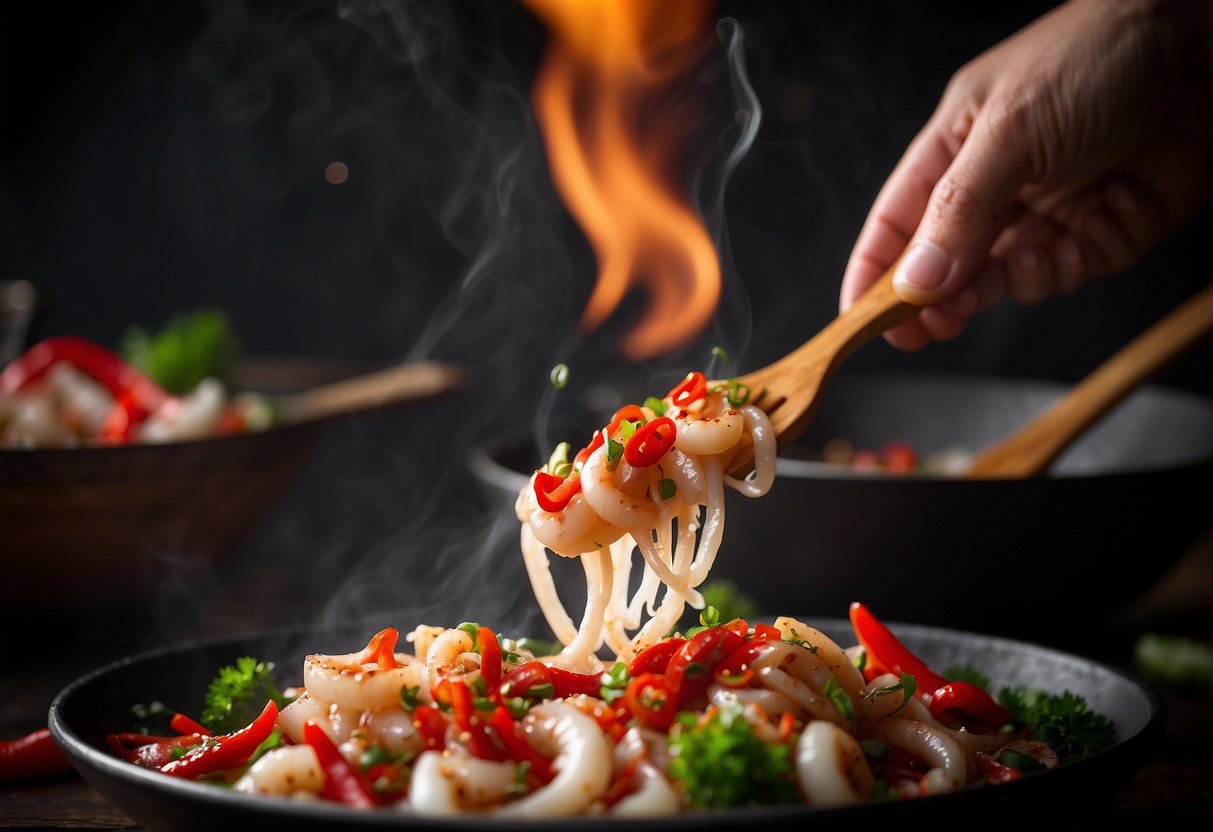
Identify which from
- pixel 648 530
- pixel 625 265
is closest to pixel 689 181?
pixel 625 265

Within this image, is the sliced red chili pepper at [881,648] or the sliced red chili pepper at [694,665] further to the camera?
the sliced red chili pepper at [881,648]

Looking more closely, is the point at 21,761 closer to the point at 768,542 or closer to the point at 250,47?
the point at 768,542

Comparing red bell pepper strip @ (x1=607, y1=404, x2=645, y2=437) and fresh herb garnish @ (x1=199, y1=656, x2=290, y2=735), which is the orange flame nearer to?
red bell pepper strip @ (x1=607, y1=404, x2=645, y2=437)

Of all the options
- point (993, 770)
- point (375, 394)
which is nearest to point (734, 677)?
point (993, 770)

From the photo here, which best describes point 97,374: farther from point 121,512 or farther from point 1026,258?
point 1026,258

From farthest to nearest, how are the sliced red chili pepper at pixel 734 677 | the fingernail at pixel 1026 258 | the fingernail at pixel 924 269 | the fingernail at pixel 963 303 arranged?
the fingernail at pixel 1026 258
the fingernail at pixel 963 303
the fingernail at pixel 924 269
the sliced red chili pepper at pixel 734 677

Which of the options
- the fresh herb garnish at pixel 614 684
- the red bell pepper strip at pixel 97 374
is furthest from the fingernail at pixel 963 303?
the red bell pepper strip at pixel 97 374

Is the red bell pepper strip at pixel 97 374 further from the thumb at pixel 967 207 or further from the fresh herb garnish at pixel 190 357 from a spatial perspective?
the thumb at pixel 967 207
